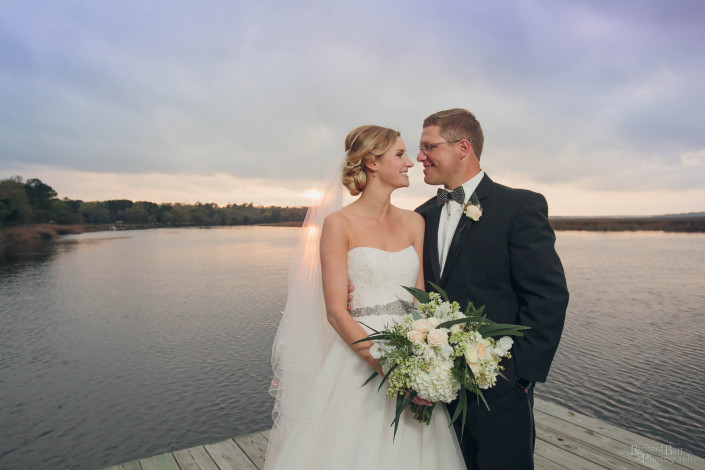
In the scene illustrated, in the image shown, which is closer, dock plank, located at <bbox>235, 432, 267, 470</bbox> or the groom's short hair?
the groom's short hair

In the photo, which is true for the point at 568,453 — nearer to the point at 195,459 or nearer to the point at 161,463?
the point at 195,459

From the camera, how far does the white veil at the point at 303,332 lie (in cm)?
367

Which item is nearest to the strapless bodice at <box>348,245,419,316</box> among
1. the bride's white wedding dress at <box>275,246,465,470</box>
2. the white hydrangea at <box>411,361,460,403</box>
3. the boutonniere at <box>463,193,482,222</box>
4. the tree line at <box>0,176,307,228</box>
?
the bride's white wedding dress at <box>275,246,465,470</box>

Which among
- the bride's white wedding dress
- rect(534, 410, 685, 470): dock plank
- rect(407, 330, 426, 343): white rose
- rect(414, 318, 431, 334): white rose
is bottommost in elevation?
rect(534, 410, 685, 470): dock plank

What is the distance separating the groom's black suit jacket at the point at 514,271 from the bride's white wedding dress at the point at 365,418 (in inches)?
15.9

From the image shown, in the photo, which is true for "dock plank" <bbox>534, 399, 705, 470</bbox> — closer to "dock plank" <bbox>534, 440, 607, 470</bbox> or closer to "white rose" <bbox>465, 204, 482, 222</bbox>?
"dock plank" <bbox>534, 440, 607, 470</bbox>

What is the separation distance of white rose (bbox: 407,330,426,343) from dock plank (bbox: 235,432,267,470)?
10.1 feet

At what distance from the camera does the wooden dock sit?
4418 mm

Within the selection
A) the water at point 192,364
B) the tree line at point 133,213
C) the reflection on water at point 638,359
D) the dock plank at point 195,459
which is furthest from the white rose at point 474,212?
the tree line at point 133,213

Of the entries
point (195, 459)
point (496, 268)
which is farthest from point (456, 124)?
point (195, 459)

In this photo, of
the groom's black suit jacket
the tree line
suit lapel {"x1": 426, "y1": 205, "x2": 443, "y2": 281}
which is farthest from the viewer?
the tree line

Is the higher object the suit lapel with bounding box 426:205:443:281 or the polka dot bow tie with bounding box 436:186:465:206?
the polka dot bow tie with bounding box 436:186:465:206

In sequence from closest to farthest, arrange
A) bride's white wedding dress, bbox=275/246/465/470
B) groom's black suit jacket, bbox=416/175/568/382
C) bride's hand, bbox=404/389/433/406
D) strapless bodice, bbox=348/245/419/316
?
bride's hand, bbox=404/389/433/406 → groom's black suit jacket, bbox=416/175/568/382 → bride's white wedding dress, bbox=275/246/465/470 → strapless bodice, bbox=348/245/419/316

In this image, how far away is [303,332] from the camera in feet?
12.3
